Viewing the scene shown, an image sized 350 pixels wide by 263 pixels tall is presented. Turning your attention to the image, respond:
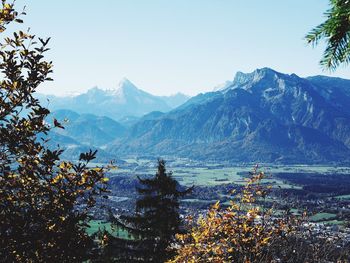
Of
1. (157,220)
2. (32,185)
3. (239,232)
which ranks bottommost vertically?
(157,220)

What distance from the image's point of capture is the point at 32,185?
→ 658 cm

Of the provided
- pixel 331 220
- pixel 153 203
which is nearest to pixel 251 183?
pixel 153 203

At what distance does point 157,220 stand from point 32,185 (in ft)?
67.8

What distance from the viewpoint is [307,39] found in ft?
18.1

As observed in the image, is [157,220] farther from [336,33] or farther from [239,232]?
[336,33]

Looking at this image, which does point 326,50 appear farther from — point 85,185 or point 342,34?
point 85,185

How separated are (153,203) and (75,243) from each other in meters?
21.1

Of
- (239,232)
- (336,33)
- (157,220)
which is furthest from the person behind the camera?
(157,220)

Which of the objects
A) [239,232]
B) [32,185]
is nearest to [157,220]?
[239,232]

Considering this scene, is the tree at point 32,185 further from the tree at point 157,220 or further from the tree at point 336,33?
the tree at point 157,220

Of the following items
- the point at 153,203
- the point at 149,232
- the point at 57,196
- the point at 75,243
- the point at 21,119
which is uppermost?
the point at 21,119

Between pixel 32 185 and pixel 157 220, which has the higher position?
pixel 32 185

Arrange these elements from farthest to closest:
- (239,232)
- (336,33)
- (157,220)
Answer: (157,220)
(239,232)
(336,33)

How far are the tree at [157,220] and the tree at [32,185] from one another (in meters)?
19.7
